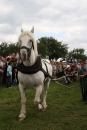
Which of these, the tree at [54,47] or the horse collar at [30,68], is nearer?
the horse collar at [30,68]

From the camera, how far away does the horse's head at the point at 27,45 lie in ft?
19.6

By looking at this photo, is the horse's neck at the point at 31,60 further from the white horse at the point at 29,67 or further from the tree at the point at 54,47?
the tree at the point at 54,47

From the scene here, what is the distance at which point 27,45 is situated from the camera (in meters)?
6.19

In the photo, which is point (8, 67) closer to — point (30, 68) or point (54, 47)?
point (30, 68)

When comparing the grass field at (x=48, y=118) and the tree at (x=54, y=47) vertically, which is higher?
the tree at (x=54, y=47)

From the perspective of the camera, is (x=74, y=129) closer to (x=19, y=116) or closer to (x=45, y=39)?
(x=19, y=116)

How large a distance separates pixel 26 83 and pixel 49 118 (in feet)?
4.15

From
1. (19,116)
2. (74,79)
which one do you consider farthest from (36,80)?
(74,79)

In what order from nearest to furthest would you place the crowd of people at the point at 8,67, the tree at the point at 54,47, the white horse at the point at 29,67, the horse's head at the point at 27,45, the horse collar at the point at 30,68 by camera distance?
the horse's head at the point at 27,45 < the white horse at the point at 29,67 < the horse collar at the point at 30,68 < the crowd of people at the point at 8,67 < the tree at the point at 54,47

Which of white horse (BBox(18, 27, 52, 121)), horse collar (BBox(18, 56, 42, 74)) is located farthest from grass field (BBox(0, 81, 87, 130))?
horse collar (BBox(18, 56, 42, 74))

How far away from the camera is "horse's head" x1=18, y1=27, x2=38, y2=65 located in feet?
19.6

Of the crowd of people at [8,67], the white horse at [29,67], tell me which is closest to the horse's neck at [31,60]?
the white horse at [29,67]

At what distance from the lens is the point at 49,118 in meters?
6.96

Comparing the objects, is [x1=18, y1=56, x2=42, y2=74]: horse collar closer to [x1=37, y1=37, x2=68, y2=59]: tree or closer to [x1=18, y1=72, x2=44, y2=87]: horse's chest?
[x1=18, y1=72, x2=44, y2=87]: horse's chest
